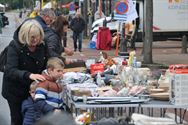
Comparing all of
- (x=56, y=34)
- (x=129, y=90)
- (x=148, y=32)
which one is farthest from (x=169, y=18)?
(x=129, y=90)

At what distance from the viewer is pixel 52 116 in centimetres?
215

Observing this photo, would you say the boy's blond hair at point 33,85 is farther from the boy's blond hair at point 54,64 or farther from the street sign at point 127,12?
the street sign at point 127,12

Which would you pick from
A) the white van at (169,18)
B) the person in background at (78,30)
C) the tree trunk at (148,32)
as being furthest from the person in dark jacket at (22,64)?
the white van at (169,18)

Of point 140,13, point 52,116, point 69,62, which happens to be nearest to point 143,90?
point 69,62

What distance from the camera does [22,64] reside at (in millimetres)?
5656

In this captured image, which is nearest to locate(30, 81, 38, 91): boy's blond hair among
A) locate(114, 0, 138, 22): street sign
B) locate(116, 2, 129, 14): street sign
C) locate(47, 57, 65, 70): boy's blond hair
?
locate(47, 57, 65, 70): boy's blond hair

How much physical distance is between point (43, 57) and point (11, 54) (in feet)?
1.09

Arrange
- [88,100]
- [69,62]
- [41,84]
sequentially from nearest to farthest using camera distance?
[41,84]
[88,100]
[69,62]

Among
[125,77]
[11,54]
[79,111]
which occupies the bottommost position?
[79,111]

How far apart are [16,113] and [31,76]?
0.60m

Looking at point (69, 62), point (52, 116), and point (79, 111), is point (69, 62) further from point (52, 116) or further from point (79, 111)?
point (52, 116)

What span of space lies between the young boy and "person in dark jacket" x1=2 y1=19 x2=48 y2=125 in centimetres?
16

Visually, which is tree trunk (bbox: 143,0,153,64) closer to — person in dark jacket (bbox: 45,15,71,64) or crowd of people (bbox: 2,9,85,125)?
person in dark jacket (bbox: 45,15,71,64)

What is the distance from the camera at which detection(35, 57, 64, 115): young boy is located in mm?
5305
